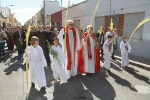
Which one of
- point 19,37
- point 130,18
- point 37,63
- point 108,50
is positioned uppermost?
point 130,18

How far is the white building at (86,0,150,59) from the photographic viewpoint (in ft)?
35.0

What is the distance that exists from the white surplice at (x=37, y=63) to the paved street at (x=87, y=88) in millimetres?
314

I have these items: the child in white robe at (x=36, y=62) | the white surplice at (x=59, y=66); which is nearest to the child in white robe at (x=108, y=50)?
the white surplice at (x=59, y=66)

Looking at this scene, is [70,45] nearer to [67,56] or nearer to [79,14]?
[67,56]

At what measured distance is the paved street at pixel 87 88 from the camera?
4848 millimetres

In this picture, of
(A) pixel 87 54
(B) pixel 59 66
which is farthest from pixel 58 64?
(A) pixel 87 54

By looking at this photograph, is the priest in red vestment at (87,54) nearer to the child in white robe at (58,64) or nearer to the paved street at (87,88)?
the paved street at (87,88)

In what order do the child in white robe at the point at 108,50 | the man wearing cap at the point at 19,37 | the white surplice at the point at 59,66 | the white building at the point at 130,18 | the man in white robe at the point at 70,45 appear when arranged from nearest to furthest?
the white surplice at the point at 59,66, the man in white robe at the point at 70,45, the child in white robe at the point at 108,50, the man wearing cap at the point at 19,37, the white building at the point at 130,18

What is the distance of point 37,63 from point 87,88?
1688 mm

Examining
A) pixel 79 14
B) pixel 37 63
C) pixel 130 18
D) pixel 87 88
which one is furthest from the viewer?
pixel 79 14

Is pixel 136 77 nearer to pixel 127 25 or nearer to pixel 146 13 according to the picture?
pixel 146 13

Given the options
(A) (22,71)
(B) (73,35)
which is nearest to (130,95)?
(B) (73,35)

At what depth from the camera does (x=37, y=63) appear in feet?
16.9

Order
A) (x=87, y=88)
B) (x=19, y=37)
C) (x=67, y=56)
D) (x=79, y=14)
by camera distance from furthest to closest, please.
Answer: (x=79, y=14), (x=19, y=37), (x=67, y=56), (x=87, y=88)
